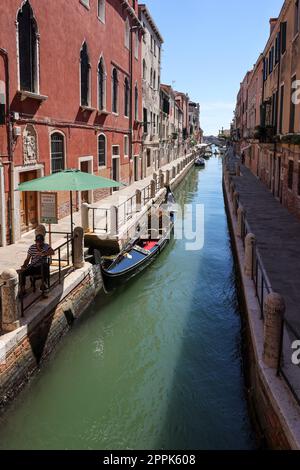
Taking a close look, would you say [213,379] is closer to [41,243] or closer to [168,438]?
[168,438]

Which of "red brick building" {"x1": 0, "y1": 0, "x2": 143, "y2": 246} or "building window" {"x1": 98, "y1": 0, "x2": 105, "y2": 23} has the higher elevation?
"building window" {"x1": 98, "y1": 0, "x2": 105, "y2": 23}

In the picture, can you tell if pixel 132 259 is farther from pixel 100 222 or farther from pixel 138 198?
pixel 138 198

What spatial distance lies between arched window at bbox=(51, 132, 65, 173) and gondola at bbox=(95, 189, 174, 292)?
140 inches

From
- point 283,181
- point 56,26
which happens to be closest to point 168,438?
point 56,26

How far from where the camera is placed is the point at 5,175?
10188 millimetres

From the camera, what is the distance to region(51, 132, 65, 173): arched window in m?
13.4

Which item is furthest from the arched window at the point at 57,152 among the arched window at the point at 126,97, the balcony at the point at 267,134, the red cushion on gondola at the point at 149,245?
the arched window at the point at 126,97

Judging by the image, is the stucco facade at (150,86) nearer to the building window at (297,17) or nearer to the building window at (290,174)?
the building window at (297,17)

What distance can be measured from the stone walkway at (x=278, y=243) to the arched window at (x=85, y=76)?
727 cm

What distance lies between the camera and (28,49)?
37.0 ft

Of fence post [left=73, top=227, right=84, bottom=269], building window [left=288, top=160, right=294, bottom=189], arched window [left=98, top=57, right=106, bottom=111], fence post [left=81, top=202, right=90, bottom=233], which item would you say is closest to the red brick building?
arched window [left=98, top=57, right=106, bottom=111]

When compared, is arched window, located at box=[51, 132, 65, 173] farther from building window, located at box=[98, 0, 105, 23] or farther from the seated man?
building window, located at box=[98, 0, 105, 23]

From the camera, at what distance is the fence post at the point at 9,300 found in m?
5.98
